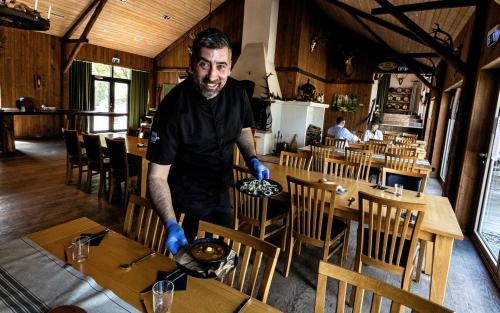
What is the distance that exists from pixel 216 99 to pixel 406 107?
1454 cm

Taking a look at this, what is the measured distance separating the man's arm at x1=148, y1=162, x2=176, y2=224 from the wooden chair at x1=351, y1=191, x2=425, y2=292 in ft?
4.28

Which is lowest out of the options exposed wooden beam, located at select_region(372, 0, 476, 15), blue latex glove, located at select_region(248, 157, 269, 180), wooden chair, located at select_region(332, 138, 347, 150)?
wooden chair, located at select_region(332, 138, 347, 150)

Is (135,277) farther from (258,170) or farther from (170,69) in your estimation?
(170,69)

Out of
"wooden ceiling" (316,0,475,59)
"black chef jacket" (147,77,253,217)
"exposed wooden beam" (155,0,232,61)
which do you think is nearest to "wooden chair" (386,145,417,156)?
"wooden ceiling" (316,0,475,59)

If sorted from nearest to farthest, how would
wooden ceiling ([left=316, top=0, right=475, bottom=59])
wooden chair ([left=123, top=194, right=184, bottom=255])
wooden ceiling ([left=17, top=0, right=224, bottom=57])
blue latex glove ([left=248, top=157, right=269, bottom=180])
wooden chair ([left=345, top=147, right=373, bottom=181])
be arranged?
wooden chair ([left=123, top=194, right=184, bottom=255]), blue latex glove ([left=248, top=157, right=269, bottom=180]), wooden chair ([left=345, top=147, right=373, bottom=181]), wooden ceiling ([left=316, top=0, right=475, bottom=59]), wooden ceiling ([left=17, top=0, right=224, bottom=57])

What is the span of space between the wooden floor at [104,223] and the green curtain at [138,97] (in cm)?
558

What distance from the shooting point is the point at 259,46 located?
779cm

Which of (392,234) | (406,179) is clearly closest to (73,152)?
(392,234)

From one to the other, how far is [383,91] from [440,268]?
13.5 meters

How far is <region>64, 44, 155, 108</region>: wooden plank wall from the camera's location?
9.05 metres

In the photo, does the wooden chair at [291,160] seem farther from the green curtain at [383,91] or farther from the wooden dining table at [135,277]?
the green curtain at [383,91]

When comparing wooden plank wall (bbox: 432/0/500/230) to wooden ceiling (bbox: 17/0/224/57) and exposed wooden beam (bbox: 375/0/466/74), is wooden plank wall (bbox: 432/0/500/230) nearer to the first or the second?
exposed wooden beam (bbox: 375/0/466/74)

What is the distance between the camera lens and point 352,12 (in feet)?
20.4

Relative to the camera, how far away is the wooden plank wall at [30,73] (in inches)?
301
